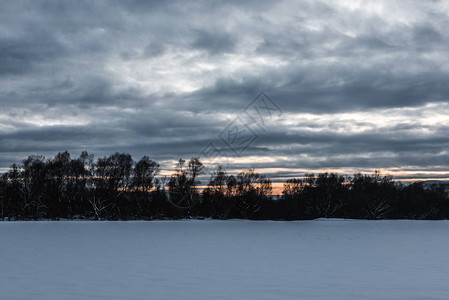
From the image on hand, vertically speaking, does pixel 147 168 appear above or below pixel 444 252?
above

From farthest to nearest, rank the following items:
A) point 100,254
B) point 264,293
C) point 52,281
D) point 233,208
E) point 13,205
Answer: point 233,208, point 13,205, point 100,254, point 52,281, point 264,293

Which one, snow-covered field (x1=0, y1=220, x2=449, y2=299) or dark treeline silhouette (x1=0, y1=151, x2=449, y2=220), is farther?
dark treeline silhouette (x1=0, y1=151, x2=449, y2=220)

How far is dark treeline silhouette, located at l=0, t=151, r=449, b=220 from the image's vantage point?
75125 mm

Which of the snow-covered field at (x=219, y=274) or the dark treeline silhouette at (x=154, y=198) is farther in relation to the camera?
the dark treeline silhouette at (x=154, y=198)

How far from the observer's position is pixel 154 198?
274 feet

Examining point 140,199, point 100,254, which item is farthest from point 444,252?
point 140,199

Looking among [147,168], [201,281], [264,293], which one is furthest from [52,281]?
[147,168]

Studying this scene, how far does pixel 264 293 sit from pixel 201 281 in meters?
2.38

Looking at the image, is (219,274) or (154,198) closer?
(219,274)

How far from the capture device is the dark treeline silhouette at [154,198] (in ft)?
246

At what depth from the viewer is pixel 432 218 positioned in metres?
92.6

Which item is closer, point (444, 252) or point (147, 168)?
point (444, 252)

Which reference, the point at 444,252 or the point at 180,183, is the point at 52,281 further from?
the point at 180,183

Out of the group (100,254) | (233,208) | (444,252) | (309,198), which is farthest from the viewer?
(309,198)
